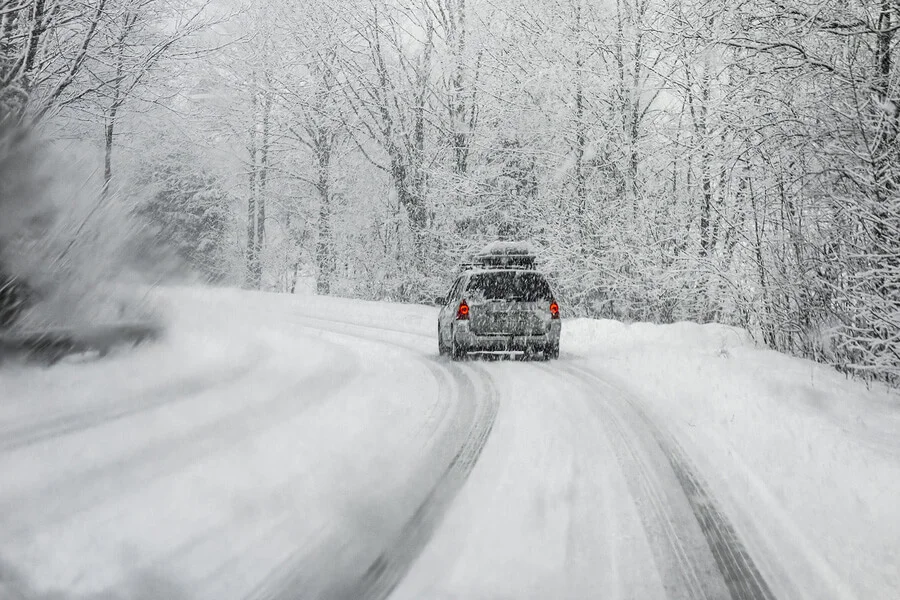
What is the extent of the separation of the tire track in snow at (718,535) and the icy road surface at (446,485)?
0.02m

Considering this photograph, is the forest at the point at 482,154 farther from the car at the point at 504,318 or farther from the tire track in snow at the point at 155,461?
the tire track in snow at the point at 155,461

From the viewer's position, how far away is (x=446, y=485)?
511 cm

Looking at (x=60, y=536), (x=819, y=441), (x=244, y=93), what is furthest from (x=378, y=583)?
(x=244, y=93)

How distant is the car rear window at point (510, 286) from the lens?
1298cm

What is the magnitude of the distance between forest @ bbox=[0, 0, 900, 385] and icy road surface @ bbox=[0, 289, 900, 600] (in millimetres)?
1893

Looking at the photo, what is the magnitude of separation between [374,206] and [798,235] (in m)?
29.3

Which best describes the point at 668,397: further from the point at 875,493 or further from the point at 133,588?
the point at 133,588

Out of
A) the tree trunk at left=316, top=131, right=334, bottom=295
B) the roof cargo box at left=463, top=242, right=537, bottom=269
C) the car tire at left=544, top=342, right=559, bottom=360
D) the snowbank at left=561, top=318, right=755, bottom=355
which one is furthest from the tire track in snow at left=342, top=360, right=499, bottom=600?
the tree trunk at left=316, top=131, right=334, bottom=295

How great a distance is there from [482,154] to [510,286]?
1382 cm

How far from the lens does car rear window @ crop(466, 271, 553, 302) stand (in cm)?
1298

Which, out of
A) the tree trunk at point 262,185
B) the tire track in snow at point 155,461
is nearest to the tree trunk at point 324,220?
the tree trunk at point 262,185

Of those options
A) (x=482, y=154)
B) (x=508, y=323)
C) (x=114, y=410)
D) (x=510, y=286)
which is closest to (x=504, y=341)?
(x=508, y=323)

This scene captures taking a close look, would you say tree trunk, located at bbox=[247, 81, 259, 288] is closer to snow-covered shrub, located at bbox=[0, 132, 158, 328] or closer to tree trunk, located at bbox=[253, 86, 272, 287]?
tree trunk, located at bbox=[253, 86, 272, 287]

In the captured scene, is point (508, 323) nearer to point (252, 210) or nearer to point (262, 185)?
point (262, 185)
